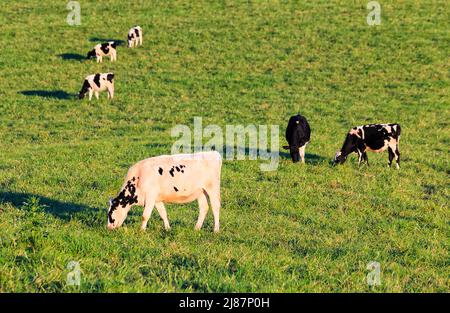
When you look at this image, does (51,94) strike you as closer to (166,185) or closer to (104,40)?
(104,40)

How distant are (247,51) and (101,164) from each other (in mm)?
23687

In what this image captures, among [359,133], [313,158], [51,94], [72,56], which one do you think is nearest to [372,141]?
[359,133]

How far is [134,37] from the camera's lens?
131 ft

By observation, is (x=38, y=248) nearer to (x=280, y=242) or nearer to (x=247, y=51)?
(x=280, y=242)

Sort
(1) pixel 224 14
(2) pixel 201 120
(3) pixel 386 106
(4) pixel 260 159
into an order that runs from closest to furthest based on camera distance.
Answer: (4) pixel 260 159, (2) pixel 201 120, (3) pixel 386 106, (1) pixel 224 14

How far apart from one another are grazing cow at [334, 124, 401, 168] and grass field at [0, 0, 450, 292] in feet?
1.78

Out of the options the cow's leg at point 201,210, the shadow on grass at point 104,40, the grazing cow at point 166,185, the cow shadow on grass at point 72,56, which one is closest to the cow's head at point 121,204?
the grazing cow at point 166,185

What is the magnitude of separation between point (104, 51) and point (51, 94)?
672cm

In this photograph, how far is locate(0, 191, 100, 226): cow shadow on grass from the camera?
36.1ft

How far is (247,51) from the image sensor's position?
1554 inches

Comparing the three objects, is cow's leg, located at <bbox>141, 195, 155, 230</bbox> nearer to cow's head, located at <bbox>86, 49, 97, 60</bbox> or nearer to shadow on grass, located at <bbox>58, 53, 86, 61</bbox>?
cow's head, located at <bbox>86, 49, 97, 60</bbox>

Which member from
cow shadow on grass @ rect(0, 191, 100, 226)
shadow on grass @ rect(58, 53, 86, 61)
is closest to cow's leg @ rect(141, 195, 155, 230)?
cow shadow on grass @ rect(0, 191, 100, 226)

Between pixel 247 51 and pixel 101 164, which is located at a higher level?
pixel 247 51
